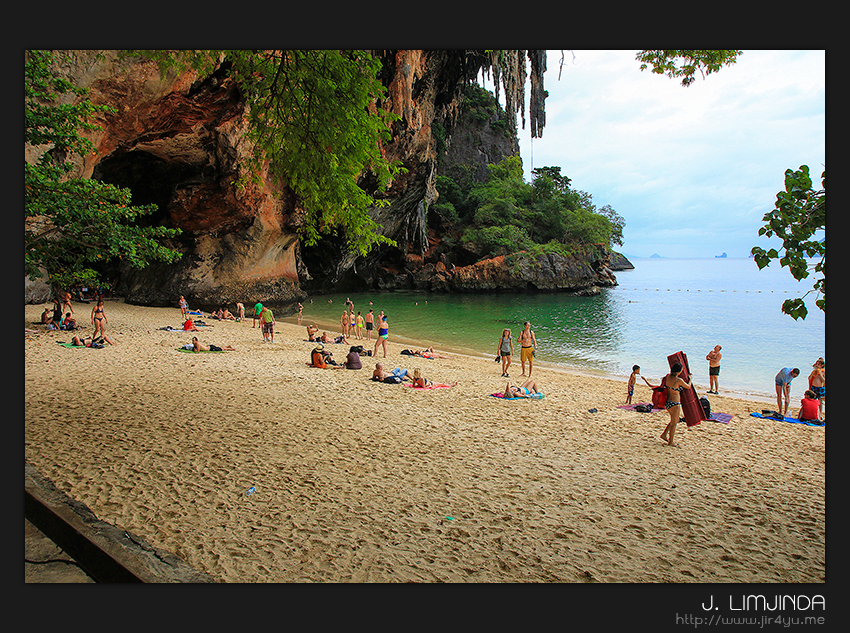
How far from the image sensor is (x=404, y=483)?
4.91m

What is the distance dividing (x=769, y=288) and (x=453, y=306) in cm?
4204

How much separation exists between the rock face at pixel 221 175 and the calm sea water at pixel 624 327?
4.23m

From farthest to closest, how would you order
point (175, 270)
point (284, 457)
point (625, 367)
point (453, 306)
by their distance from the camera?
point (453, 306)
point (175, 270)
point (625, 367)
point (284, 457)

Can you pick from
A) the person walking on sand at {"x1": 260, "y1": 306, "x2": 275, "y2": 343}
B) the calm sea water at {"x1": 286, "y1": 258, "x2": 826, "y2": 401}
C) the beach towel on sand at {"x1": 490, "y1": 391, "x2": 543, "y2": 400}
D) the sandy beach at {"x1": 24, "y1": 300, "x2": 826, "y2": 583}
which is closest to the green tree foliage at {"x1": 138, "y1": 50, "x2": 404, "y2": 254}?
the sandy beach at {"x1": 24, "y1": 300, "x2": 826, "y2": 583}

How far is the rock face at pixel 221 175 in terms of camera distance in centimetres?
1191

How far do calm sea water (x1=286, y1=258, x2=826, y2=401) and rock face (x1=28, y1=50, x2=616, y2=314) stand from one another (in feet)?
13.9

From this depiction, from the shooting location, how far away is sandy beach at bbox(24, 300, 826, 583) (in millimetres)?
3584

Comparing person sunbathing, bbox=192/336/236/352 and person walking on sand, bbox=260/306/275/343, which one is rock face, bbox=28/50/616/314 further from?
person sunbathing, bbox=192/336/236/352

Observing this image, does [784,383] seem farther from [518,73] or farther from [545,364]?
[518,73]

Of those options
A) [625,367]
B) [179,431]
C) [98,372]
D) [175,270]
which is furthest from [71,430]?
[175,270]

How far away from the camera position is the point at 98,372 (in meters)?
5.97
